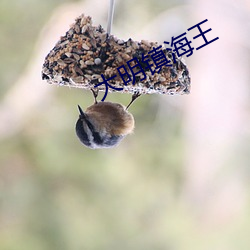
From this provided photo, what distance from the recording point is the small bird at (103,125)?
1.31 m

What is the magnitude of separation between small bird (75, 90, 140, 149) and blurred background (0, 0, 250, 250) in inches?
66.9

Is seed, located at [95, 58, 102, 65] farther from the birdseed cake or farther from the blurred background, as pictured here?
the blurred background

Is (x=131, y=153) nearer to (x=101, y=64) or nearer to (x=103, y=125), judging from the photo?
(x=103, y=125)

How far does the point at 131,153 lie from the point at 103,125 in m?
2.04

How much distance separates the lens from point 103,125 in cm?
133

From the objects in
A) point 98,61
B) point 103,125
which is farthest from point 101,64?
point 103,125

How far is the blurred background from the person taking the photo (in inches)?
120

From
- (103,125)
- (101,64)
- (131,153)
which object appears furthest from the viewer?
(131,153)

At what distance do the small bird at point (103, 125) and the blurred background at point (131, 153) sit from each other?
170 centimetres

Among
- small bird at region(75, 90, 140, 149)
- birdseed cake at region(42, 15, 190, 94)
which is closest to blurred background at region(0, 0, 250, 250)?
small bird at region(75, 90, 140, 149)

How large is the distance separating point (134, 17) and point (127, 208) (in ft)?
4.03
